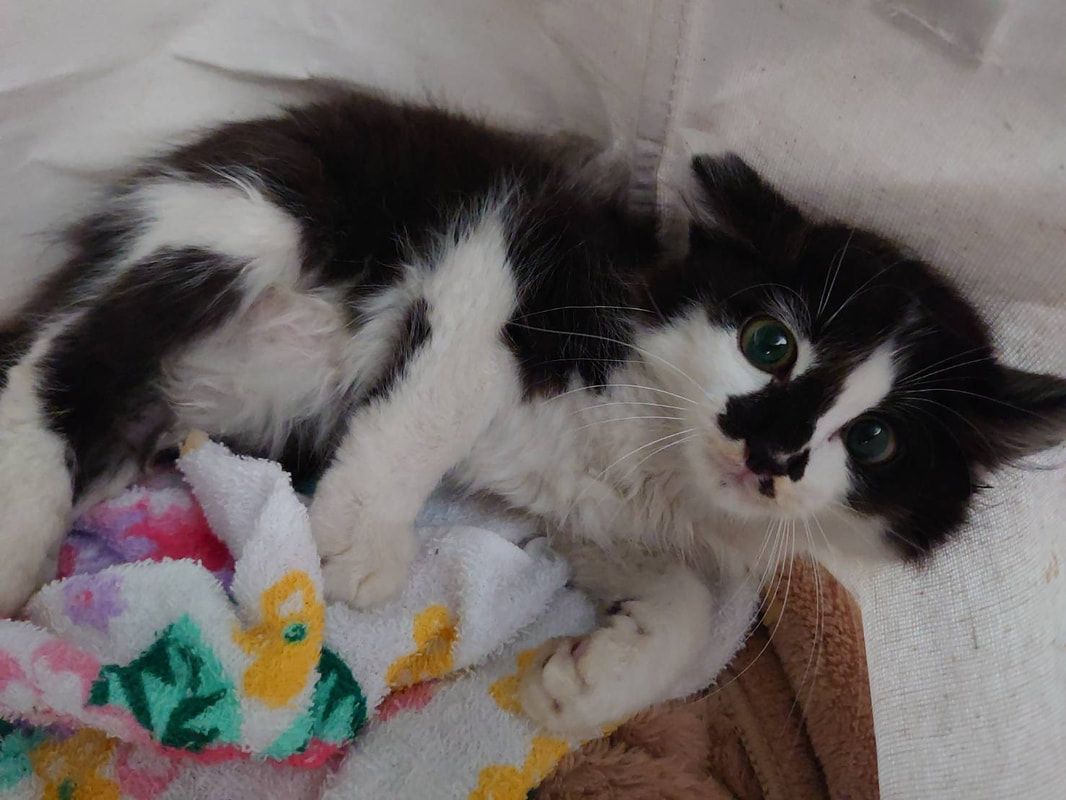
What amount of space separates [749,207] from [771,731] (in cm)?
93

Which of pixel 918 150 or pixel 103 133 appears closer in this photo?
pixel 918 150

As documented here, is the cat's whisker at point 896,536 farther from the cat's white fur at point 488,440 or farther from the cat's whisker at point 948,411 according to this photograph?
the cat's whisker at point 948,411

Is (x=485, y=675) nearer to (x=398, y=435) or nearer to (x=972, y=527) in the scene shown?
(x=398, y=435)

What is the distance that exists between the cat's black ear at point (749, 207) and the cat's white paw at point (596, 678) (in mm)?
600

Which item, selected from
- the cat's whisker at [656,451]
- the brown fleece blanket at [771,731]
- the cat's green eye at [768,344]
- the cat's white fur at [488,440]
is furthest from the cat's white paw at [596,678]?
the cat's green eye at [768,344]

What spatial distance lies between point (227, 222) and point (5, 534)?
0.54 metres

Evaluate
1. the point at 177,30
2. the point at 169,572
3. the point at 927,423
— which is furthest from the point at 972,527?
the point at 177,30

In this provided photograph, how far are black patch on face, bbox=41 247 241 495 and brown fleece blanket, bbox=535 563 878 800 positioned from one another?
88 centimetres

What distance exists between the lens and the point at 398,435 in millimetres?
1258

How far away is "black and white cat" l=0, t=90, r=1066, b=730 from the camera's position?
3.87 ft

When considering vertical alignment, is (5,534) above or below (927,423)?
below

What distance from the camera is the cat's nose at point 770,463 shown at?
3.65 ft

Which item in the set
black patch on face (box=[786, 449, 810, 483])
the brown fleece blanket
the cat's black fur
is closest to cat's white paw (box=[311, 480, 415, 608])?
the cat's black fur

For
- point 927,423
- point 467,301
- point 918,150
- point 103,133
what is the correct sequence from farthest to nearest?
1. point 103,133
2. point 467,301
3. point 927,423
4. point 918,150
